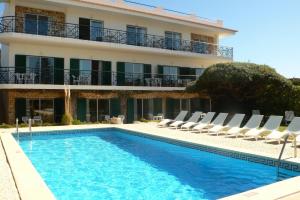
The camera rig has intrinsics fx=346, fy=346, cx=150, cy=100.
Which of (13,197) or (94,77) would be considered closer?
(13,197)

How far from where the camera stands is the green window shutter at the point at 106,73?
24.3 meters

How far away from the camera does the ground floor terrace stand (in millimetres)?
20891

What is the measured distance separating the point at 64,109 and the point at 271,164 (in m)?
15.4

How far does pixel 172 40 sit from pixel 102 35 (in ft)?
22.3

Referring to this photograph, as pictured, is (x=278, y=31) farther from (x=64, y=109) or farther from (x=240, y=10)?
(x=64, y=109)

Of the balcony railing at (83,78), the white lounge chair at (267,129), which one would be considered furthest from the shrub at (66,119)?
the white lounge chair at (267,129)

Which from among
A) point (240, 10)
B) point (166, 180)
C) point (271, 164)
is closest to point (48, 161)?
point (166, 180)

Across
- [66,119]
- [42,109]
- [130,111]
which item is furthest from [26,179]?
[130,111]

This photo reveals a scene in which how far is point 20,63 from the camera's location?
2117 cm

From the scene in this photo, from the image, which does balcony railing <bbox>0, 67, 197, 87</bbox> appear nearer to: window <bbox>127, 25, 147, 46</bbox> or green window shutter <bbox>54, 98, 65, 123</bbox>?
green window shutter <bbox>54, 98, 65, 123</bbox>

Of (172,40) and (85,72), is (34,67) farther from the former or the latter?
(172,40)

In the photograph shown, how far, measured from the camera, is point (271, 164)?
10492 mm

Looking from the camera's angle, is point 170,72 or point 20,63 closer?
point 20,63

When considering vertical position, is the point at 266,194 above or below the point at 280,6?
below
